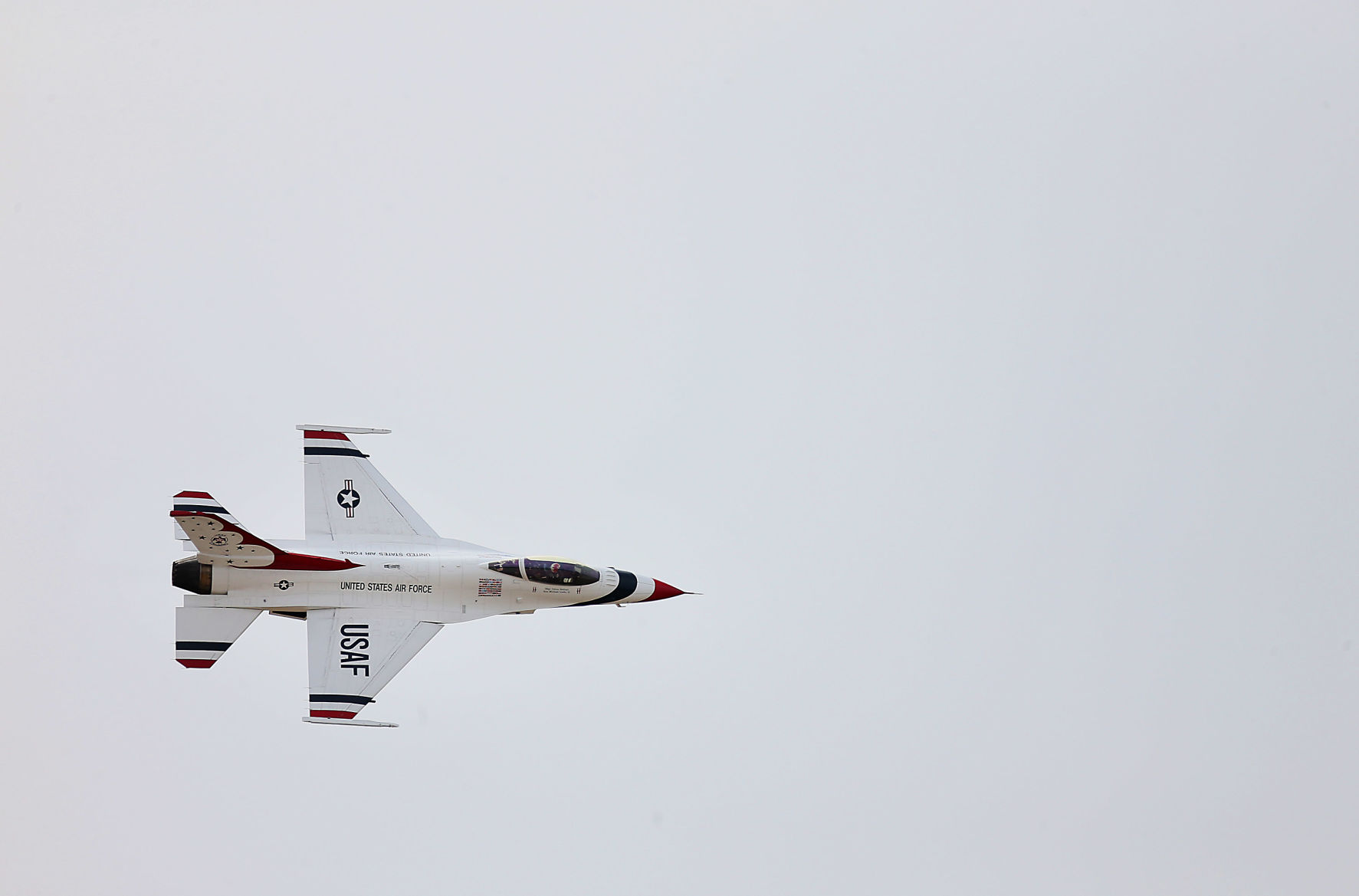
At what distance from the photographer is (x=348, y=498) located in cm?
2819

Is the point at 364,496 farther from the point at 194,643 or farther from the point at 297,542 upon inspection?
the point at 194,643

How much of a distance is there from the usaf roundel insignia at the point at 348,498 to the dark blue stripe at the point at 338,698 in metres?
3.51

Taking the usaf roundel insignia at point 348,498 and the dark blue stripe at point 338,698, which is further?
the usaf roundel insignia at point 348,498

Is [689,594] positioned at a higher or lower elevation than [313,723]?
higher

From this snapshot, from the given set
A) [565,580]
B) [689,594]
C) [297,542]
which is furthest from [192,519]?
[689,594]

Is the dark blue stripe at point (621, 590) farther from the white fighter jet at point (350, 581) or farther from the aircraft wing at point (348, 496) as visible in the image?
the aircraft wing at point (348, 496)

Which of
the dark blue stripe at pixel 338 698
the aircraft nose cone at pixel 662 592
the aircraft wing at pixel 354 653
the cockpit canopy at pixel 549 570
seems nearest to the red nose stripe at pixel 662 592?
the aircraft nose cone at pixel 662 592

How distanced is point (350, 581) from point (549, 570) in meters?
3.71

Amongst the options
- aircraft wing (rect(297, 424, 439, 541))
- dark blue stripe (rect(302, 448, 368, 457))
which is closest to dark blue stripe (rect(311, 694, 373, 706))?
aircraft wing (rect(297, 424, 439, 541))

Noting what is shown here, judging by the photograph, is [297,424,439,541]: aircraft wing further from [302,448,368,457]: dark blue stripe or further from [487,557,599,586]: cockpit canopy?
[487,557,599,586]: cockpit canopy

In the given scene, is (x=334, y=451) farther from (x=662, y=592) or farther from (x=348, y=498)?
(x=662, y=592)

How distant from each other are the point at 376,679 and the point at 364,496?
11.8ft

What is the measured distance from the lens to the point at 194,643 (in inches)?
1057

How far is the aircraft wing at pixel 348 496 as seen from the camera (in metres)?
28.1
